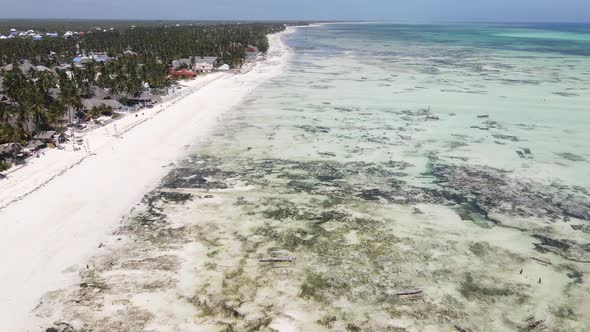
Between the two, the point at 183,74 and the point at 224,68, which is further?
the point at 224,68

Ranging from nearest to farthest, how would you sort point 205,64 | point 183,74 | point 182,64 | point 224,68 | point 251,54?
point 183,74
point 182,64
point 224,68
point 205,64
point 251,54

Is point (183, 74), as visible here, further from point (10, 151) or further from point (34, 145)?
point (10, 151)

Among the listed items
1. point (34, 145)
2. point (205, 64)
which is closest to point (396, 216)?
point (34, 145)

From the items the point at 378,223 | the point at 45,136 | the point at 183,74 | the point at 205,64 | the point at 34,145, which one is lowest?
the point at 378,223

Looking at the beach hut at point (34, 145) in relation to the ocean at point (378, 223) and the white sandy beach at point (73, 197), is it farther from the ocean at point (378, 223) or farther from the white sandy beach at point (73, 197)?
the ocean at point (378, 223)

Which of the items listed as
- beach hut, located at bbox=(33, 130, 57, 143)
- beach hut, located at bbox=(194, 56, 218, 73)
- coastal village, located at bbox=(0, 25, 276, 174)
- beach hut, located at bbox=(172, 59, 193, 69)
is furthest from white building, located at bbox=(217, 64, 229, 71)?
beach hut, located at bbox=(33, 130, 57, 143)

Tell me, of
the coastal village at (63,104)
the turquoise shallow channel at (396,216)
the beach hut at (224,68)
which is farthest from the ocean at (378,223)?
the beach hut at (224,68)

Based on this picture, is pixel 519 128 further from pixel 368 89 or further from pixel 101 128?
pixel 101 128
